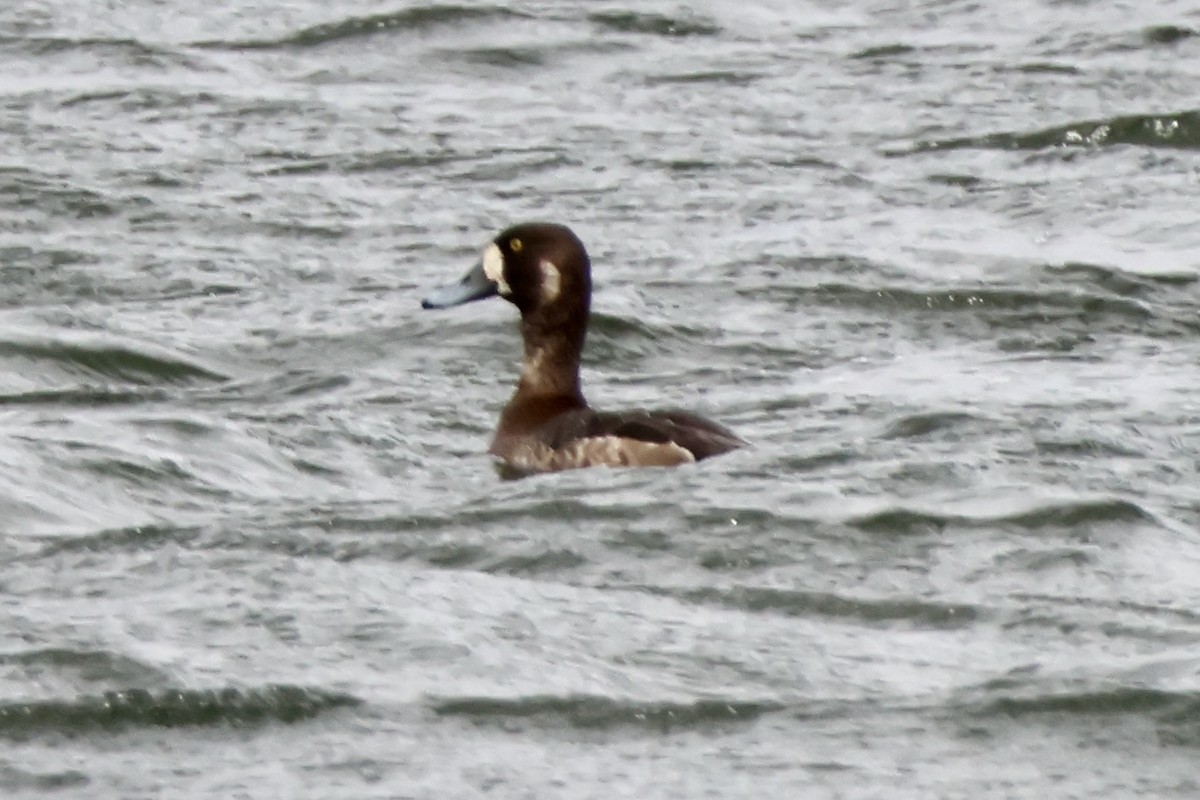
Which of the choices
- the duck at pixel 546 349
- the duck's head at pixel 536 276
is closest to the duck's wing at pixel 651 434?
the duck at pixel 546 349

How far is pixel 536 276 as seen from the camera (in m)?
11.4

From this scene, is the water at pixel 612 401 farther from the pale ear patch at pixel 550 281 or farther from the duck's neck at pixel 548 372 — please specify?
the pale ear patch at pixel 550 281

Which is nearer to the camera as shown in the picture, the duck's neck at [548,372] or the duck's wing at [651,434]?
the duck's wing at [651,434]

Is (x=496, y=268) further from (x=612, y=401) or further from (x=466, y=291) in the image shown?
(x=612, y=401)

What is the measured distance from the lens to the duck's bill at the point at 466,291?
→ 11.5 m

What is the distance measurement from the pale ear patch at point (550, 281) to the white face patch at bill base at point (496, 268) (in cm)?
13

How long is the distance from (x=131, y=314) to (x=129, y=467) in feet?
8.51

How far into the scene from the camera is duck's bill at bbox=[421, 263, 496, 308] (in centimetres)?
1148

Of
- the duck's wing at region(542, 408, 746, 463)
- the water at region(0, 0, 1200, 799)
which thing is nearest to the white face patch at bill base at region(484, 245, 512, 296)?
the water at region(0, 0, 1200, 799)

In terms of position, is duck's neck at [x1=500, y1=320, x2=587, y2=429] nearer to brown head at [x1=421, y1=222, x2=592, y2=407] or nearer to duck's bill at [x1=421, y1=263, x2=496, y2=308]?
brown head at [x1=421, y1=222, x2=592, y2=407]

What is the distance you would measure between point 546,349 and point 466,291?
383 mm

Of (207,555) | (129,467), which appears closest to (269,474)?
(129,467)

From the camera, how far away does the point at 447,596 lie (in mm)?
8969

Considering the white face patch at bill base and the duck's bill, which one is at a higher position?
the white face patch at bill base
